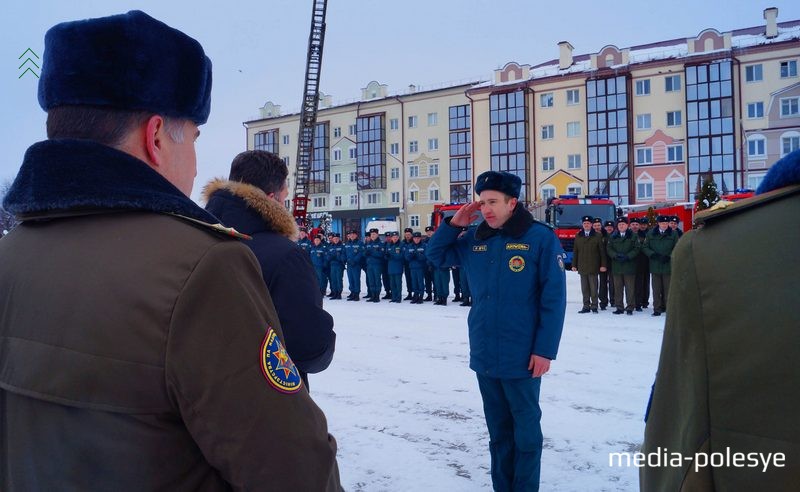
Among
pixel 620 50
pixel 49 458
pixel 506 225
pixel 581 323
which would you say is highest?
pixel 620 50

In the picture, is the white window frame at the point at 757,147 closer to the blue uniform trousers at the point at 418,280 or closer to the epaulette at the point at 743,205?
the blue uniform trousers at the point at 418,280

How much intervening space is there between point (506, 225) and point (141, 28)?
2626 mm

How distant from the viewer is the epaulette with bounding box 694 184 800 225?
1069 mm

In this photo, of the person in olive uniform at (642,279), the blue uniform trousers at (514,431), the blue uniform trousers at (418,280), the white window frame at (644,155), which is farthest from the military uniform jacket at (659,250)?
the white window frame at (644,155)

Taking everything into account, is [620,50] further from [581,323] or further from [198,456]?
[198,456]

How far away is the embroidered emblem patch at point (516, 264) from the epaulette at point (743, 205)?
2243 mm

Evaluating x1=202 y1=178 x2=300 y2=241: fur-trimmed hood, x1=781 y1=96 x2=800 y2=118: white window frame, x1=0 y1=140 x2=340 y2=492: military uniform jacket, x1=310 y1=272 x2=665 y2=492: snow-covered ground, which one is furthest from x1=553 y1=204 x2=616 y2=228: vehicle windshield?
x1=781 y1=96 x2=800 y2=118: white window frame

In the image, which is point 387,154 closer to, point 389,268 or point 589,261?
point 389,268

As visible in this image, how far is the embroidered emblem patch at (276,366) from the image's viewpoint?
1.04 m

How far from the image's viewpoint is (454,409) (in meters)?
5.05

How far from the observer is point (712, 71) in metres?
39.0

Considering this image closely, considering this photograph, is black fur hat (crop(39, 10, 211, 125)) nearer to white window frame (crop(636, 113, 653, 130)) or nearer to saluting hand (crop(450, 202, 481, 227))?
saluting hand (crop(450, 202, 481, 227))

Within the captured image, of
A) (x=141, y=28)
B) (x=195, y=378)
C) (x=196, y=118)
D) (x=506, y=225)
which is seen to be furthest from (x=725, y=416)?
(x=506, y=225)

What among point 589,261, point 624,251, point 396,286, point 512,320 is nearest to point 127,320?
point 512,320
